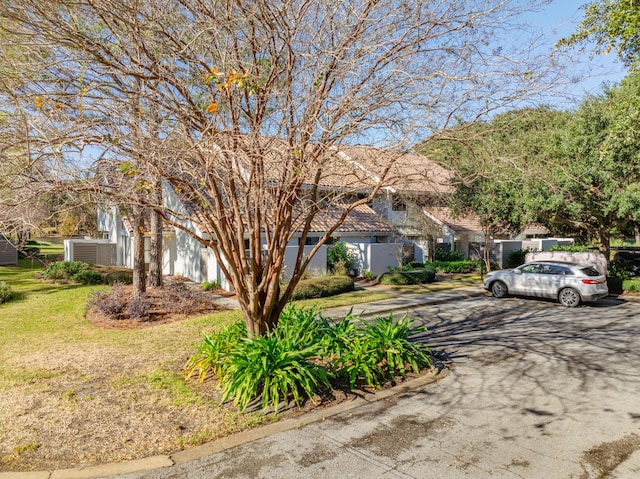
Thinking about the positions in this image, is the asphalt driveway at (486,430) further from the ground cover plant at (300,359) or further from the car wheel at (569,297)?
the car wheel at (569,297)

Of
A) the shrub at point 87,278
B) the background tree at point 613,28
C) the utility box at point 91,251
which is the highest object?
the background tree at point 613,28

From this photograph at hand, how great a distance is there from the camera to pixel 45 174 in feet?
Answer: 23.0

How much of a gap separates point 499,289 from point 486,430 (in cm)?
1242

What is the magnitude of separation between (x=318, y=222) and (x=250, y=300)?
13722 mm

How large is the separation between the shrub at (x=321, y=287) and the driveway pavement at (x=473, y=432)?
24.8ft

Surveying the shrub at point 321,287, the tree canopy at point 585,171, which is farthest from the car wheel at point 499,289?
the shrub at point 321,287

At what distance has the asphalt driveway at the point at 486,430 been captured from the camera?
4.73 m

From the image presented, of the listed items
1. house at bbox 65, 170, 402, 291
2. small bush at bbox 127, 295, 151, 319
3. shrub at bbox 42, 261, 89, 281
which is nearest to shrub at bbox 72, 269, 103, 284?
shrub at bbox 42, 261, 89, 281

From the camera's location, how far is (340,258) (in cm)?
2116

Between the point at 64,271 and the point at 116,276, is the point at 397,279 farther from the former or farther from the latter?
the point at 64,271

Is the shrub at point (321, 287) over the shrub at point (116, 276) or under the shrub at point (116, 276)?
under

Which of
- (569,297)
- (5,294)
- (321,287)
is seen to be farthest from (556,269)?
(5,294)

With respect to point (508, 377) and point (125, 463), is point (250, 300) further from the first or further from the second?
point (508, 377)

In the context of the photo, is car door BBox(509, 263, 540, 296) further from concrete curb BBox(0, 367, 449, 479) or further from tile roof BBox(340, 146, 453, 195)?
concrete curb BBox(0, 367, 449, 479)
